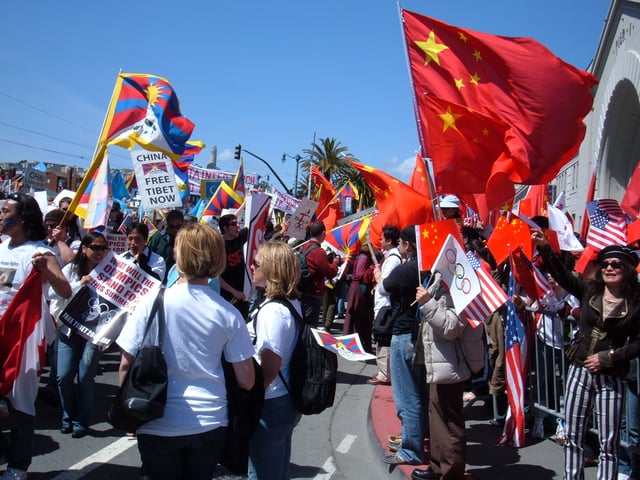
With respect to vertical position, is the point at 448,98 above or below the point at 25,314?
above

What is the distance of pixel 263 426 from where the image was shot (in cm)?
329

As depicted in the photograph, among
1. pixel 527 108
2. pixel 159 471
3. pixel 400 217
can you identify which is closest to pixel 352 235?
Answer: pixel 400 217

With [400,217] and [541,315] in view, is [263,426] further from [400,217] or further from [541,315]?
[400,217]

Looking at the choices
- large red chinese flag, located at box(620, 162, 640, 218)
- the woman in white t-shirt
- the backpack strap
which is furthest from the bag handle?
large red chinese flag, located at box(620, 162, 640, 218)

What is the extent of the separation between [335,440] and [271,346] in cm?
333

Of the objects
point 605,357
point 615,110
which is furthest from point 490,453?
point 615,110

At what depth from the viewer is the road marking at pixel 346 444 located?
5.82 m

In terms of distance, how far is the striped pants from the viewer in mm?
3902

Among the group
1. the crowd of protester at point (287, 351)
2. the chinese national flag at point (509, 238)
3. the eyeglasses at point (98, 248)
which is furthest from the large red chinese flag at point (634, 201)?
the eyeglasses at point (98, 248)

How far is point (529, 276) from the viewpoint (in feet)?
17.8

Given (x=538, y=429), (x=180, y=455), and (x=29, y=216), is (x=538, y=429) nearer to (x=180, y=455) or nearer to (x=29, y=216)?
(x=180, y=455)

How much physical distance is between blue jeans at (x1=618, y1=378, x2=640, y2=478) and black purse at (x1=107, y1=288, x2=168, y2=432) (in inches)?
144

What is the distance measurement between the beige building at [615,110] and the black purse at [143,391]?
59.6 ft

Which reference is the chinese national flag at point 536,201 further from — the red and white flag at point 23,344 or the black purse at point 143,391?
→ the black purse at point 143,391
